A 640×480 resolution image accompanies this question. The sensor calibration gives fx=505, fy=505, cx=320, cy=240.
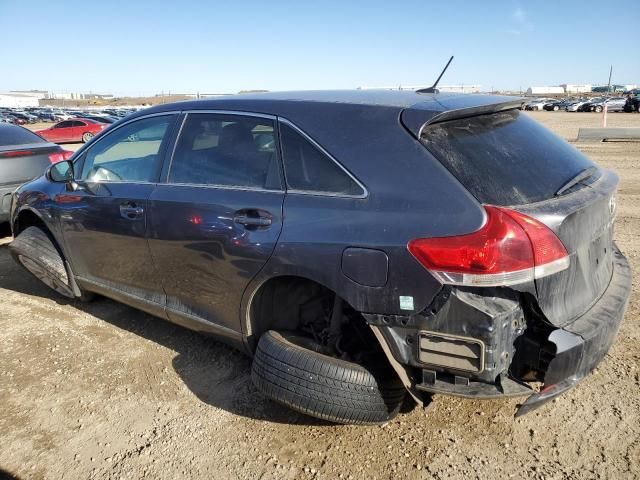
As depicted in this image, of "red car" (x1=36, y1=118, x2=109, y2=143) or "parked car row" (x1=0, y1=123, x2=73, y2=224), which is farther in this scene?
"red car" (x1=36, y1=118, x2=109, y2=143)

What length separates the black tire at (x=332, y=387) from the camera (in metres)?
2.39

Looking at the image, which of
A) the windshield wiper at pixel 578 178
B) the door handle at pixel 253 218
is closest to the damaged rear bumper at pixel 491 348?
the windshield wiper at pixel 578 178

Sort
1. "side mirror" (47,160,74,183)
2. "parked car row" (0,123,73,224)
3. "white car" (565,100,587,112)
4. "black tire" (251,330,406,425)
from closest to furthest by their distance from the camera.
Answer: "black tire" (251,330,406,425)
"side mirror" (47,160,74,183)
"parked car row" (0,123,73,224)
"white car" (565,100,587,112)

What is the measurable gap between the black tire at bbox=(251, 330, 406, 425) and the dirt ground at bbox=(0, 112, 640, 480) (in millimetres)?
217

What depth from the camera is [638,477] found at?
87.1 inches

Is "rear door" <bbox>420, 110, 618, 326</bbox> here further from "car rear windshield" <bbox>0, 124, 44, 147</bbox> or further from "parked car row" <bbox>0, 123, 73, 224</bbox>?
"car rear windshield" <bbox>0, 124, 44, 147</bbox>

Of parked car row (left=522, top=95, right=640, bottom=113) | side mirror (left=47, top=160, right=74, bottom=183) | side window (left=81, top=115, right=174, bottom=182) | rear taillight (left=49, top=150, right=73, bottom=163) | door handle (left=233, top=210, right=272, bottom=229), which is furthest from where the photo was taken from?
parked car row (left=522, top=95, right=640, bottom=113)

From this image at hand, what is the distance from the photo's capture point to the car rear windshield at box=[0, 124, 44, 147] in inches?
257

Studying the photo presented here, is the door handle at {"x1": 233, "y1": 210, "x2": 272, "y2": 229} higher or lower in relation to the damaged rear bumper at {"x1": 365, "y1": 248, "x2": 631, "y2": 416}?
higher

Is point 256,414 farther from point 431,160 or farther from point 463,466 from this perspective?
point 431,160

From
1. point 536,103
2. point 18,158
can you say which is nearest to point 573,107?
point 536,103

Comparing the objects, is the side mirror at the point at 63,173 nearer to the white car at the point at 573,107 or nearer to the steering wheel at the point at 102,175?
the steering wheel at the point at 102,175

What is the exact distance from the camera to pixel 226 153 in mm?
2926

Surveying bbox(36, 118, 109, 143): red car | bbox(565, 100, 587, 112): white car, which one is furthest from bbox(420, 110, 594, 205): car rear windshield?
bbox(565, 100, 587, 112): white car
